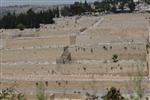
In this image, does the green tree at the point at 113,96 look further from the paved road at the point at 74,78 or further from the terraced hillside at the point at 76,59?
the paved road at the point at 74,78

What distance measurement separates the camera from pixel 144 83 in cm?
930

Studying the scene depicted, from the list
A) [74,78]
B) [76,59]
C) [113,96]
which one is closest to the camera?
[113,96]

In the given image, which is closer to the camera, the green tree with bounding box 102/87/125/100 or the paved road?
the green tree with bounding box 102/87/125/100

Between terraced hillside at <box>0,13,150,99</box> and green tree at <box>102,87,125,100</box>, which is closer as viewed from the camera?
green tree at <box>102,87,125,100</box>

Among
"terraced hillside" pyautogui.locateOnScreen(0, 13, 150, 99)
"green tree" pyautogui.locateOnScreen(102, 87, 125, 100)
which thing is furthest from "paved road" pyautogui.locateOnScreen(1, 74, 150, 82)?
"green tree" pyautogui.locateOnScreen(102, 87, 125, 100)

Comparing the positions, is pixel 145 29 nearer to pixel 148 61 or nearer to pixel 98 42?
pixel 98 42

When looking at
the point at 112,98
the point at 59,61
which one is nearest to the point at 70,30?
the point at 59,61

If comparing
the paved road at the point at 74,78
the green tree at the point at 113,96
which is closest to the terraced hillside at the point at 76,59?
the paved road at the point at 74,78

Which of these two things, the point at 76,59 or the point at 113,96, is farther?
the point at 76,59

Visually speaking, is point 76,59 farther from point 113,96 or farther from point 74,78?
point 113,96

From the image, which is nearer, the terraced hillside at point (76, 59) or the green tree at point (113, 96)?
the green tree at point (113, 96)

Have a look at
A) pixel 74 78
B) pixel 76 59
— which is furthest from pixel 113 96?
pixel 76 59

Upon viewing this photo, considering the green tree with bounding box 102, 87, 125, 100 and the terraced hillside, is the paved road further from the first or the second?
the green tree with bounding box 102, 87, 125, 100

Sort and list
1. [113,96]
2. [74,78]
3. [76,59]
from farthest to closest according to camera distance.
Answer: [76,59] < [74,78] < [113,96]
